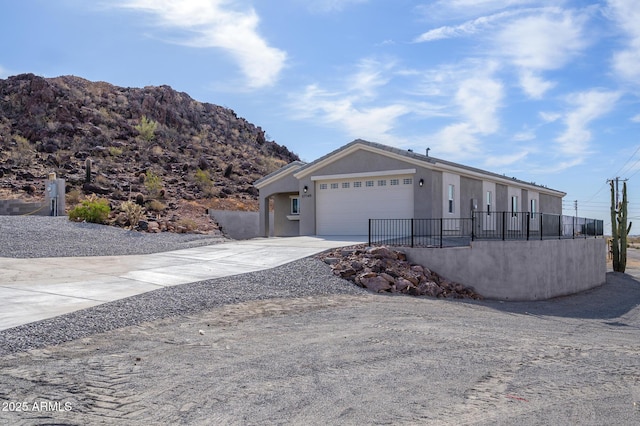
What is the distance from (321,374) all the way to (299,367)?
411 mm

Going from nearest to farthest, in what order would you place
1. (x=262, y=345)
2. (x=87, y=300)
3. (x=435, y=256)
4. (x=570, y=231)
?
(x=262, y=345), (x=87, y=300), (x=435, y=256), (x=570, y=231)

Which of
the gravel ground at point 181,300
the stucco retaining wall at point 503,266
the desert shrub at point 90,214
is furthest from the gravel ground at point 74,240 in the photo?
the stucco retaining wall at point 503,266

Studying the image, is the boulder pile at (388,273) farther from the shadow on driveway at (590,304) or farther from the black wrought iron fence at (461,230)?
the black wrought iron fence at (461,230)

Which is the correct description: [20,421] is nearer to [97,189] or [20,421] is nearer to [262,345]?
[262,345]

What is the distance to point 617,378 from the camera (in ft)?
23.8

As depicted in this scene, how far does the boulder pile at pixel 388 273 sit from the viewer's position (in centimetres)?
1565

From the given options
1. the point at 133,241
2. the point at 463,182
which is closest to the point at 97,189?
the point at 133,241

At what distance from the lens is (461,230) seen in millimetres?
24328

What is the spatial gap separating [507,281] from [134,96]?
170 feet

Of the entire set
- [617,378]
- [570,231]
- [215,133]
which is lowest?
[617,378]

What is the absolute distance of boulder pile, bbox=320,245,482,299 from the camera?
15648mm

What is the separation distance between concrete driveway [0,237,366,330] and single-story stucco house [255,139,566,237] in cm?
466

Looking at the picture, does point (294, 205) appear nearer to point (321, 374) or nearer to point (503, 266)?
point (503, 266)

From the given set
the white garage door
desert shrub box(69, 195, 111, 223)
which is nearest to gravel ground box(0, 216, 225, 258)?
desert shrub box(69, 195, 111, 223)
